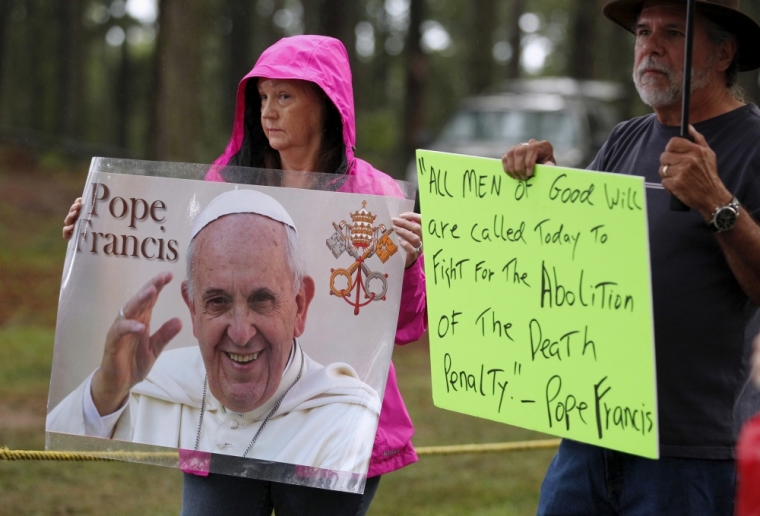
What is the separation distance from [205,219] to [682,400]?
1271 millimetres

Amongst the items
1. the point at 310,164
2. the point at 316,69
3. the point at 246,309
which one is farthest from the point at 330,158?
the point at 246,309

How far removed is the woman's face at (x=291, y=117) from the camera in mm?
2650

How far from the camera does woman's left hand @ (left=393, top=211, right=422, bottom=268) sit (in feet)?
8.07

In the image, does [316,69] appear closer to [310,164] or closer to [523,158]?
[310,164]

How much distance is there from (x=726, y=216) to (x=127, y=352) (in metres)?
1.54

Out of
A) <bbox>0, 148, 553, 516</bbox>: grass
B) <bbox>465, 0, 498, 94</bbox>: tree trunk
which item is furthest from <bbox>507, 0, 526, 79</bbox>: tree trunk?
<bbox>0, 148, 553, 516</bbox>: grass

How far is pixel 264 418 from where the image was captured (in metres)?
2.48

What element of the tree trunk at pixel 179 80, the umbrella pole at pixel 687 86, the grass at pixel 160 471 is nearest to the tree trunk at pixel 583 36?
the tree trunk at pixel 179 80

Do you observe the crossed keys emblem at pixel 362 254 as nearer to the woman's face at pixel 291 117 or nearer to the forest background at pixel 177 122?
the woman's face at pixel 291 117

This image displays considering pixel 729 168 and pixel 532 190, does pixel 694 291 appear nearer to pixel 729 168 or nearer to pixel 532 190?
pixel 729 168

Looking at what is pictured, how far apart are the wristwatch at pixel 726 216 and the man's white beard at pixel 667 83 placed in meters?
0.37

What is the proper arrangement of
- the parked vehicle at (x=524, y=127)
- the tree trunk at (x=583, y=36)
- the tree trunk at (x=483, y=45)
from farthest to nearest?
the tree trunk at (x=483, y=45), the tree trunk at (x=583, y=36), the parked vehicle at (x=524, y=127)

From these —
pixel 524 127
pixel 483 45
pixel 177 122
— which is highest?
pixel 483 45

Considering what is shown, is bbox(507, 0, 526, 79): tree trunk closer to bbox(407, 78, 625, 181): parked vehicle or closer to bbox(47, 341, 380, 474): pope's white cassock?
bbox(407, 78, 625, 181): parked vehicle
